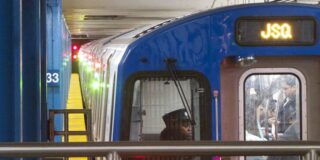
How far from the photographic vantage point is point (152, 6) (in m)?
23.4

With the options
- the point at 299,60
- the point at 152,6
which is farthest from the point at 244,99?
the point at 152,6

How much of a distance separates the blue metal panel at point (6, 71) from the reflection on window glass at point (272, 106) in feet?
6.00

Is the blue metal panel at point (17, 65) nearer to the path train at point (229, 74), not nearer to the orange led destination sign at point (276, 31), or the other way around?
the path train at point (229, 74)

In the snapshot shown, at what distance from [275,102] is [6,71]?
2065mm

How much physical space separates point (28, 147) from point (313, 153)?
41.0 inches

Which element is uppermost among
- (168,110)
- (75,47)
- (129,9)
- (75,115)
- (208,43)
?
(129,9)

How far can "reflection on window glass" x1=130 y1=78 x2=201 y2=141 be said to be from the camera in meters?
5.68

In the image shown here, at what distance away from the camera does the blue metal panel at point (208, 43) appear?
5.64 m

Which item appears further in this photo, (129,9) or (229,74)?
(129,9)

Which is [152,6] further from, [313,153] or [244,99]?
[313,153]

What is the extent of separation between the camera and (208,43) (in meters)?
5.68

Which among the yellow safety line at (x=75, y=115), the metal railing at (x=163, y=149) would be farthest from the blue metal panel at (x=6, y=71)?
the yellow safety line at (x=75, y=115)

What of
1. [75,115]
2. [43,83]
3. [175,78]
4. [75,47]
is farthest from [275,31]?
[75,47]

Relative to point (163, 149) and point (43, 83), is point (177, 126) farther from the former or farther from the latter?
point (163, 149)
